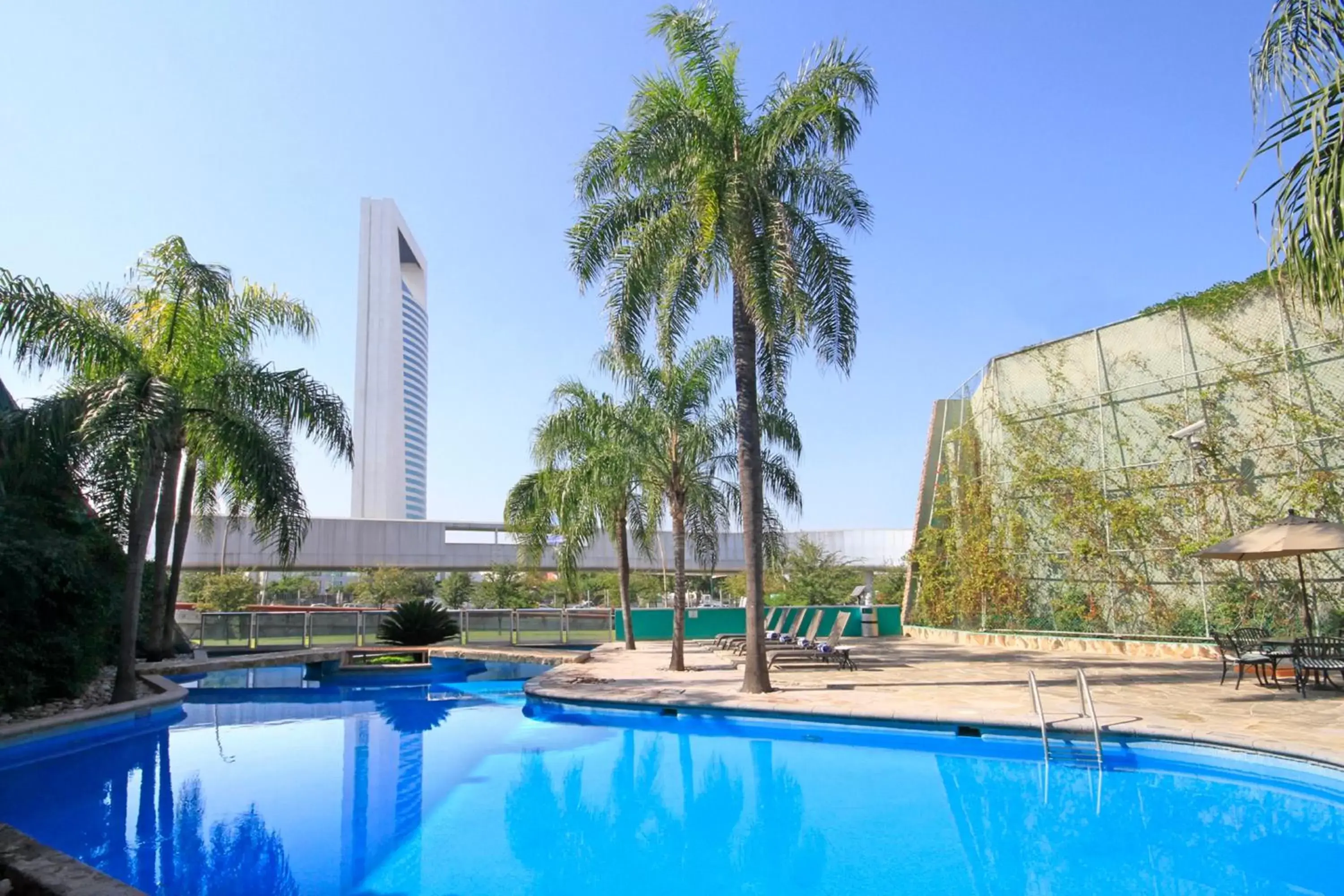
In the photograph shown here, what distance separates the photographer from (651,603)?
46906 millimetres

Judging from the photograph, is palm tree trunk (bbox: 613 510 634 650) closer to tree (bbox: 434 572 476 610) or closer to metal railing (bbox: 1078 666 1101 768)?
metal railing (bbox: 1078 666 1101 768)

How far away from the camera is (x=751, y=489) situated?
11.6 meters

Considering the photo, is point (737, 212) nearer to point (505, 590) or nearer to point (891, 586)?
point (891, 586)

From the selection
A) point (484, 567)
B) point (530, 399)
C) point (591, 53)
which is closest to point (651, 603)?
point (484, 567)

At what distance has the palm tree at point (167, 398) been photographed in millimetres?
10742

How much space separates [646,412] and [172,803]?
9288mm

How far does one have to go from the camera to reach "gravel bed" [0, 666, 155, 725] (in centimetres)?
1016

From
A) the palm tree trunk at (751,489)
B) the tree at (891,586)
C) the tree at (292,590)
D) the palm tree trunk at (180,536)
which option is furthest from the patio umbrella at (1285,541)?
the tree at (292,590)

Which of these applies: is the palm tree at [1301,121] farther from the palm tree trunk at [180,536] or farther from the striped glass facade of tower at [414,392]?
the striped glass facade of tower at [414,392]

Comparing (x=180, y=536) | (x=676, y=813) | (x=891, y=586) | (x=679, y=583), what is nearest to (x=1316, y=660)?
(x=676, y=813)

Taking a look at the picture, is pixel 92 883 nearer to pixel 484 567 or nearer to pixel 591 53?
pixel 591 53

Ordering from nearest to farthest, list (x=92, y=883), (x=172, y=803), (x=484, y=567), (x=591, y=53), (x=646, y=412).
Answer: (x=92, y=883) → (x=172, y=803) → (x=591, y=53) → (x=646, y=412) → (x=484, y=567)

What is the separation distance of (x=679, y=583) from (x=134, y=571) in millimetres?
8144

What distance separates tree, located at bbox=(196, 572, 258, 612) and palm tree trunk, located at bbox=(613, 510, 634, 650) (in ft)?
67.3
